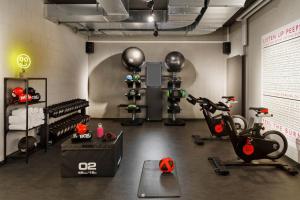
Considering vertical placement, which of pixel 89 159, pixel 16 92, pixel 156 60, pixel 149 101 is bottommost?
pixel 89 159

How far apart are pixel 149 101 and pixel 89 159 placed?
233 inches

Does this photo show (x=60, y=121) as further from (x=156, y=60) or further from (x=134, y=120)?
(x=156, y=60)

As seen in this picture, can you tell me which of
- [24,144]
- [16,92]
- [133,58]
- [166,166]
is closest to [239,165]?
[166,166]

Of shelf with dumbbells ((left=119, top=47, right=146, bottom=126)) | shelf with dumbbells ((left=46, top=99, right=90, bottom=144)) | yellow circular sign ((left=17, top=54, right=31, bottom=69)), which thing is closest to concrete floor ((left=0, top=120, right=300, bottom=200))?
shelf with dumbbells ((left=46, top=99, right=90, bottom=144))

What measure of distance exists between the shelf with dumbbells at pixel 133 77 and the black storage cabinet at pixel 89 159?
16.0 feet

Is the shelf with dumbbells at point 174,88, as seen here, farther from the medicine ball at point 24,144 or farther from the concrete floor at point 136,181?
the medicine ball at point 24,144

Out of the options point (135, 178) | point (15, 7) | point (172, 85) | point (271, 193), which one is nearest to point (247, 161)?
point (271, 193)

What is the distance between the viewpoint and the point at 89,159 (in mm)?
4027

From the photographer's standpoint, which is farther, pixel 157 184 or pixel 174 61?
pixel 174 61

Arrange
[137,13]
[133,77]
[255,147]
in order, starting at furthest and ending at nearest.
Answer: [133,77], [137,13], [255,147]

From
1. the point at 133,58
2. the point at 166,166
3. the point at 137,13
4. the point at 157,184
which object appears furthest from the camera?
the point at 133,58

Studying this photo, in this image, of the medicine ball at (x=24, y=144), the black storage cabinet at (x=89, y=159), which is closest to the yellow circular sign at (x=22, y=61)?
the medicine ball at (x=24, y=144)

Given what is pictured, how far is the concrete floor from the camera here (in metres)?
3.47

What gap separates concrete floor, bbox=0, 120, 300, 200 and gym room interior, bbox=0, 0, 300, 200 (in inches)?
0.9
